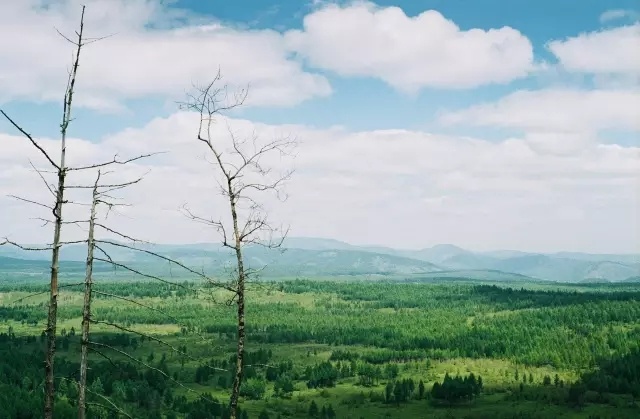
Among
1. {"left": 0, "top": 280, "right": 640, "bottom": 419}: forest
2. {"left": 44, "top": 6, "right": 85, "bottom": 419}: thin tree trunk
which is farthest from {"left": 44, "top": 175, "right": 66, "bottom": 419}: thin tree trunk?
{"left": 0, "top": 280, "right": 640, "bottom": 419}: forest

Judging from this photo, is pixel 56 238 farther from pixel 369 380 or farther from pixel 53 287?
pixel 369 380

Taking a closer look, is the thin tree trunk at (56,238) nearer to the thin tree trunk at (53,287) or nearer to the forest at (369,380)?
the thin tree trunk at (53,287)

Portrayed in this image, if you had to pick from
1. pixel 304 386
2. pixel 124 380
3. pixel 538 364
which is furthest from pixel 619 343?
pixel 124 380

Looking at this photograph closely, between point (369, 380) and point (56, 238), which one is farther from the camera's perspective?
point (369, 380)

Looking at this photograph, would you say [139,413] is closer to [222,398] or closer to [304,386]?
[222,398]

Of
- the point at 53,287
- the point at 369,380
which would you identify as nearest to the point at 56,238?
the point at 53,287

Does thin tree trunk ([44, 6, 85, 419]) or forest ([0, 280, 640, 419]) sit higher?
thin tree trunk ([44, 6, 85, 419])

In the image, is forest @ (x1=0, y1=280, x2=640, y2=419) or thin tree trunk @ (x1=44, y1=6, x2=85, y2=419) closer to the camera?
thin tree trunk @ (x1=44, y1=6, x2=85, y2=419)

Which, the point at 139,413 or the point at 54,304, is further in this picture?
the point at 139,413

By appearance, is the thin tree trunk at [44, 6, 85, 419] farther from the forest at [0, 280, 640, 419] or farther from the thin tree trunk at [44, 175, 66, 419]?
the forest at [0, 280, 640, 419]

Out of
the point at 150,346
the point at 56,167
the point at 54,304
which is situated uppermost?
the point at 56,167

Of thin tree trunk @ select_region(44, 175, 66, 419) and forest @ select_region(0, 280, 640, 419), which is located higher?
thin tree trunk @ select_region(44, 175, 66, 419)

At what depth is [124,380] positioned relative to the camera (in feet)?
423

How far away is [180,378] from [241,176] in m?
131
